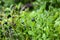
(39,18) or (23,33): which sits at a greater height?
(39,18)

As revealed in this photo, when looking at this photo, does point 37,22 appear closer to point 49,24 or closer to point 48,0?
point 49,24

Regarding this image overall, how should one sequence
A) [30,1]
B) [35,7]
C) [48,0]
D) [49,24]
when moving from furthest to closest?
1. [30,1]
2. [35,7]
3. [48,0]
4. [49,24]

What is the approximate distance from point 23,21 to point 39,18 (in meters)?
0.20

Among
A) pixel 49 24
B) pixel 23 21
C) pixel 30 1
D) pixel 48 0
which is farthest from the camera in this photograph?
pixel 30 1

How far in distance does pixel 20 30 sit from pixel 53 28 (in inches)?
15.9

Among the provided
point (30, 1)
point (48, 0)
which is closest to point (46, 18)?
point (48, 0)

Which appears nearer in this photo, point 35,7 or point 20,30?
point 20,30

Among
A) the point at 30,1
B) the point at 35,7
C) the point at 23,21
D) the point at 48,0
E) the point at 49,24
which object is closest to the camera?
the point at 49,24

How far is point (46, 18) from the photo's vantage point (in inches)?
89.7

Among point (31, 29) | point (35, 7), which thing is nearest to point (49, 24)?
point (31, 29)

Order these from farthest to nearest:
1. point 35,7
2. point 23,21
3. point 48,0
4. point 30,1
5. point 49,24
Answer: point 30,1
point 35,7
point 48,0
point 23,21
point 49,24

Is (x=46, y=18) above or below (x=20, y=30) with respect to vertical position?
above

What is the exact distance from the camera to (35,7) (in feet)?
10.6

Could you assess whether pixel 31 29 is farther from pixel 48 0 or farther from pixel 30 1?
pixel 30 1
